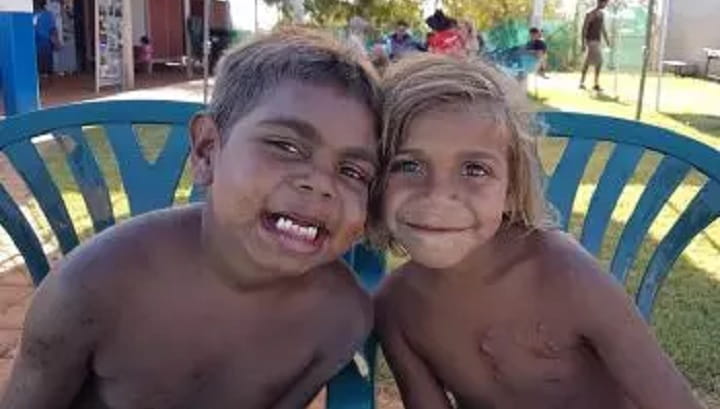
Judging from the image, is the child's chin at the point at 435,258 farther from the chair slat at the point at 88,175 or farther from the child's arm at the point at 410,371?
the chair slat at the point at 88,175

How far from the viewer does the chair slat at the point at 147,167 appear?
7.03 ft

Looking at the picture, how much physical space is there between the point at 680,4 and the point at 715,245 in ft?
60.6

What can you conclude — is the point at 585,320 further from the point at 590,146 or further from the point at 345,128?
the point at 590,146

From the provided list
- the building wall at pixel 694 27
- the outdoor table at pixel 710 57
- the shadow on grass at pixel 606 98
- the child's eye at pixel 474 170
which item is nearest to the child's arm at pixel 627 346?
the child's eye at pixel 474 170

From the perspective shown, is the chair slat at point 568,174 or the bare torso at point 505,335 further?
the chair slat at point 568,174

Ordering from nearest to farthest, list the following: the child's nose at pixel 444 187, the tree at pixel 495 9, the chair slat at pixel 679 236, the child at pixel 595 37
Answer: the child's nose at pixel 444 187 → the chair slat at pixel 679 236 → the child at pixel 595 37 → the tree at pixel 495 9

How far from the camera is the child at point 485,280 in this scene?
4.56 ft

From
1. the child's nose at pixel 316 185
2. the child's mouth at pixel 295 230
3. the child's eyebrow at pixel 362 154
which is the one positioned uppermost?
the child's eyebrow at pixel 362 154

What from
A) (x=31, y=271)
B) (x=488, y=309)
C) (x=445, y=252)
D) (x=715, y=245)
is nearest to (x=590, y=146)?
(x=488, y=309)

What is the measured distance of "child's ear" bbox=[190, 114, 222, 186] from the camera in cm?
140

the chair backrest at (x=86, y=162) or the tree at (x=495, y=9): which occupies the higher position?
the chair backrest at (x=86, y=162)

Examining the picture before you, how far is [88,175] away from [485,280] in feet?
3.43

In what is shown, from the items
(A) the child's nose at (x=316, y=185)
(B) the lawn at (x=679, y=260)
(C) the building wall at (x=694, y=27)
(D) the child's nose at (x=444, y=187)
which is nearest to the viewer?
(A) the child's nose at (x=316, y=185)

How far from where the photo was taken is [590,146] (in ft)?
7.15
